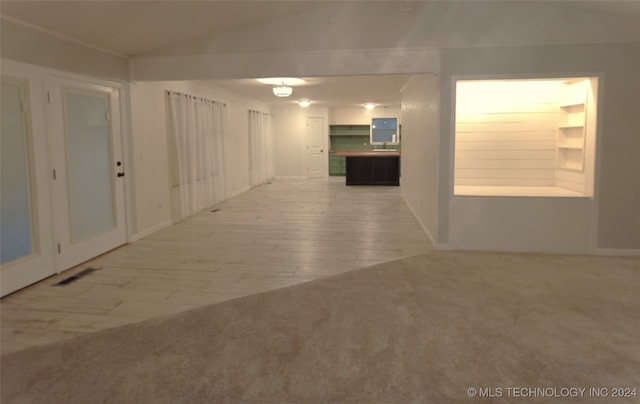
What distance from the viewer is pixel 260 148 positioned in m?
12.0

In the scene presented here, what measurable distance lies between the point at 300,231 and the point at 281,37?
2616mm

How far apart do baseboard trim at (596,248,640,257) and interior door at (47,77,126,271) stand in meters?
5.66

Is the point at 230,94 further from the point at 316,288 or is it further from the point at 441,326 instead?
the point at 441,326

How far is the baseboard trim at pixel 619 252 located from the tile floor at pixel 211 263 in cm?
192

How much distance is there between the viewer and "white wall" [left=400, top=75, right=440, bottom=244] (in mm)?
5379

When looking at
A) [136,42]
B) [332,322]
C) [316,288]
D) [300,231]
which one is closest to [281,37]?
[136,42]

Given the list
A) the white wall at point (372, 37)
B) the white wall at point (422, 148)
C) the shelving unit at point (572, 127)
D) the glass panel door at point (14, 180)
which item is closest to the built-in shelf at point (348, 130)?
the white wall at point (422, 148)

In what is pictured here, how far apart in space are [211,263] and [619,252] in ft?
14.9

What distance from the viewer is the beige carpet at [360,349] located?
7.84 ft

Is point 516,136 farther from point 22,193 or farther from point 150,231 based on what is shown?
point 22,193

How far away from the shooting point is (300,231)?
6359 mm

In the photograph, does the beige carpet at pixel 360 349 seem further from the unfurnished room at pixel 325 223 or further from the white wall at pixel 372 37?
the white wall at pixel 372 37

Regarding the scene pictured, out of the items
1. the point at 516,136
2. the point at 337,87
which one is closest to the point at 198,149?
the point at 337,87

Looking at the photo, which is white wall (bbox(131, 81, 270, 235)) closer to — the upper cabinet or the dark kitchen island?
the dark kitchen island
